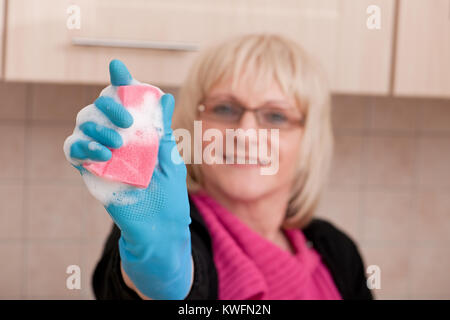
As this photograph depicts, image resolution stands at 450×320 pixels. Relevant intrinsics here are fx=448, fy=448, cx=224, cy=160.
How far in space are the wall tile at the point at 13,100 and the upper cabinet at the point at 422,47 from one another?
0.90 m

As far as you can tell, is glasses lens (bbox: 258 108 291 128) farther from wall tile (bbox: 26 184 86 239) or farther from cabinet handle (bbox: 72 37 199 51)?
wall tile (bbox: 26 184 86 239)

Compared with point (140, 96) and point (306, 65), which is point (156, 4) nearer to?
point (306, 65)

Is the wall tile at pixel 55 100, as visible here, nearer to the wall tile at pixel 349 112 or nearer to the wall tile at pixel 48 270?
the wall tile at pixel 48 270

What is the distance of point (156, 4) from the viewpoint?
86 centimetres

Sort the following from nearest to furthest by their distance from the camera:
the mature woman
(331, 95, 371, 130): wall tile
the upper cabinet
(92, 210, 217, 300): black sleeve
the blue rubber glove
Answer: the blue rubber glove → (92, 210, 217, 300): black sleeve → the mature woman → the upper cabinet → (331, 95, 371, 130): wall tile

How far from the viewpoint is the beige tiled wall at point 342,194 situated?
3.84ft

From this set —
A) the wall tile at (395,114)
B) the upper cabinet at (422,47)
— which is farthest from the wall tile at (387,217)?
the upper cabinet at (422,47)

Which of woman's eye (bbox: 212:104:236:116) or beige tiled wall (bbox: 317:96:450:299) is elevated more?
woman's eye (bbox: 212:104:236:116)

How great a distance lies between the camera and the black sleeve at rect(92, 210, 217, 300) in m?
0.61

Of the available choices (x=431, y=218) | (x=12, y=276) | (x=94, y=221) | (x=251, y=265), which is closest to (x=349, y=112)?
(x=431, y=218)

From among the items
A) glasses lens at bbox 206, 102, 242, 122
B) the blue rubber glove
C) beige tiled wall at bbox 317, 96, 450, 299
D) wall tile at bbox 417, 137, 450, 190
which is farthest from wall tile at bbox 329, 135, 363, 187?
the blue rubber glove

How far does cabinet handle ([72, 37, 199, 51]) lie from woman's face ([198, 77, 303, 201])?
111 mm

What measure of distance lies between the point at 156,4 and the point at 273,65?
257 mm
